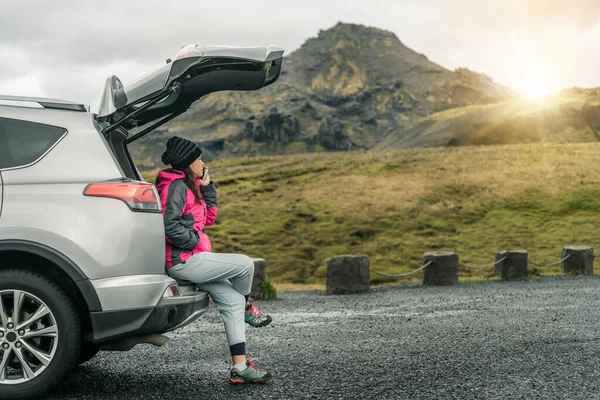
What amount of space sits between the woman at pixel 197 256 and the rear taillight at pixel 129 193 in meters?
0.33

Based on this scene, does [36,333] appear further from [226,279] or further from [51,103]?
[51,103]

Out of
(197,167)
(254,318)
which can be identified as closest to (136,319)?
(254,318)

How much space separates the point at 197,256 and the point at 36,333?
1287 mm

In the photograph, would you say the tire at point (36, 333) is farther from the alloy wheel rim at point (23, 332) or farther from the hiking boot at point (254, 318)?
the hiking boot at point (254, 318)

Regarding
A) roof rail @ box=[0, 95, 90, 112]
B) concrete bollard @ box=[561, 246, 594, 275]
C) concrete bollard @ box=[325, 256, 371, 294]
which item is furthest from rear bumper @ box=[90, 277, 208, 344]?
concrete bollard @ box=[561, 246, 594, 275]

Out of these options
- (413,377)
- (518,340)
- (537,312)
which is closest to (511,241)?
(537,312)

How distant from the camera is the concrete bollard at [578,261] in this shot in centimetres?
1827

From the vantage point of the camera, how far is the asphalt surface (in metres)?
5.29

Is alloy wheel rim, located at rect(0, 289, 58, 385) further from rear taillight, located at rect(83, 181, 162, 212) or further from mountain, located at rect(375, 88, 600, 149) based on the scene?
mountain, located at rect(375, 88, 600, 149)

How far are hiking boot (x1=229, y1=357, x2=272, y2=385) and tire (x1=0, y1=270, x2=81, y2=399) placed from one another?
1268 millimetres

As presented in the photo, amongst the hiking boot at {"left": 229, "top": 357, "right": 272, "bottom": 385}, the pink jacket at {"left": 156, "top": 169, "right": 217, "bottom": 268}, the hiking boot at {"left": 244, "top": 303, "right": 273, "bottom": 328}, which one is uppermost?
the pink jacket at {"left": 156, "top": 169, "right": 217, "bottom": 268}

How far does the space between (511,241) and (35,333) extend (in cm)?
3034

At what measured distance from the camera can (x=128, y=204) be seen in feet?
16.0

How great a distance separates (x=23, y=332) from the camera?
4.82 meters
